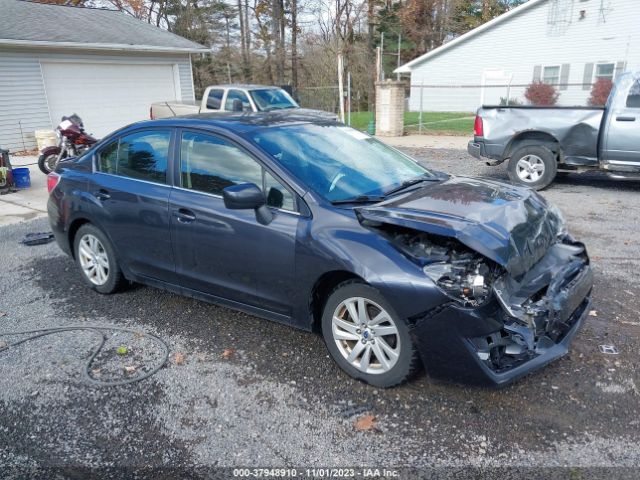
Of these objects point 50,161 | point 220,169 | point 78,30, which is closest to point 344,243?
point 220,169

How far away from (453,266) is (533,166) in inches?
262

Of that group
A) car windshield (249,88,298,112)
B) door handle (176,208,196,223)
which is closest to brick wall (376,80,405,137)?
car windshield (249,88,298,112)

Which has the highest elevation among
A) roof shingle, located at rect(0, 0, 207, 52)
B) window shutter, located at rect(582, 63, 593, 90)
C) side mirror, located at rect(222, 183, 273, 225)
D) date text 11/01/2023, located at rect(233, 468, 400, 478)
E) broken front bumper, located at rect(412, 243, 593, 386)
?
roof shingle, located at rect(0, 0, 207, 52)

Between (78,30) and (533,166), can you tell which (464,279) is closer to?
(533,166)

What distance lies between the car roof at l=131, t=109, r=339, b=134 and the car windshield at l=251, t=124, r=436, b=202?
0.09m

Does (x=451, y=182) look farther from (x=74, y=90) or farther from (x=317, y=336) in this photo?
(x=74, y=90)

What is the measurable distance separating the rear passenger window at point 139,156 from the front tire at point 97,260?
61 cm

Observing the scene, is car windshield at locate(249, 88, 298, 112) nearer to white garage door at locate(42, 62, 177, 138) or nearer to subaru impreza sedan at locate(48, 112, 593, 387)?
white garage door at locate(42, 62, 177, 138)

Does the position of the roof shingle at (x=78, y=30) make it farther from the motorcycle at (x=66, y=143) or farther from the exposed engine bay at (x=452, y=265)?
the exposed engine bay at (x=452, y=265)

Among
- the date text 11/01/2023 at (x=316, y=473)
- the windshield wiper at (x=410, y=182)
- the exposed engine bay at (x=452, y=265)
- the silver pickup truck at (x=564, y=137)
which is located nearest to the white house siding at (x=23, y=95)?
the silver pickup truck at (x=564, y=137)

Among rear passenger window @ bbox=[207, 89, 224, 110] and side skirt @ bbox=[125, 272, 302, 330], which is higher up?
rear passenger window @ bbox=[207, 89, 224, 110]

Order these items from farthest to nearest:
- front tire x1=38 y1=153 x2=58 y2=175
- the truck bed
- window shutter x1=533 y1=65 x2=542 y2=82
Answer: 1. window shutter x1=533 y1=65 x2=542 y2=82
2. front tire x1=38 y1=153 x2=58 y2=175
3. the truck bed

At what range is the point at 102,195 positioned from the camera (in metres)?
4.47

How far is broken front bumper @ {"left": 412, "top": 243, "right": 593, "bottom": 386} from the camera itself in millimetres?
2771
